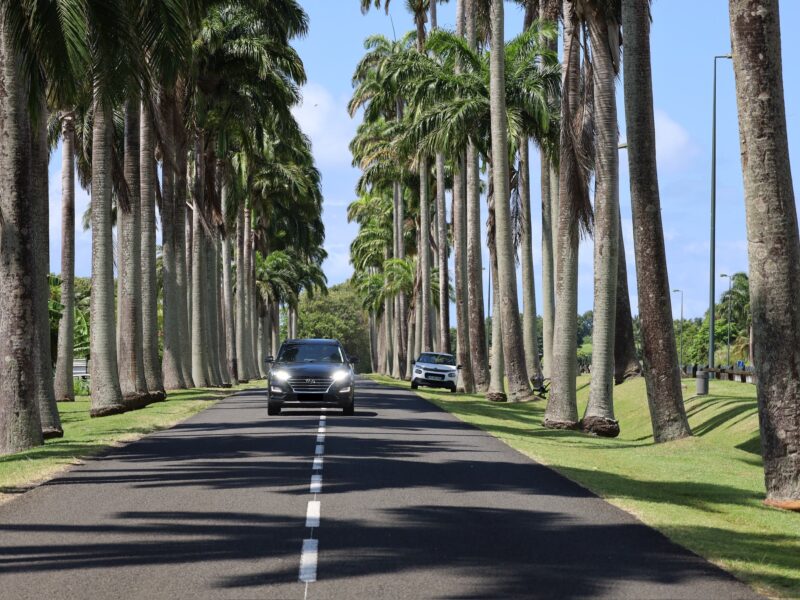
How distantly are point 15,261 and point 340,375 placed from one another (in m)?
9.15

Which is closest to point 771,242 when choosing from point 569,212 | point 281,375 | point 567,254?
point 569,212

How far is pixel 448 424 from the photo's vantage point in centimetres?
2516

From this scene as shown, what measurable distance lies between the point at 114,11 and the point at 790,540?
49.4ft

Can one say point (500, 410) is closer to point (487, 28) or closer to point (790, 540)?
point (487, 28)

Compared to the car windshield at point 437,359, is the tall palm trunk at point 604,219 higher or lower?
higher

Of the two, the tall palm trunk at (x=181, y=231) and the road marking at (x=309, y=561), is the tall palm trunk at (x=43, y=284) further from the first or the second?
the tall palm trunk at (x=181, y=231)

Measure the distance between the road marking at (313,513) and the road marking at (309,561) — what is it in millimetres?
968

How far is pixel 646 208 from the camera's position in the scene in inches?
809

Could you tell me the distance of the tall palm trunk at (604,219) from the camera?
24.5 meters

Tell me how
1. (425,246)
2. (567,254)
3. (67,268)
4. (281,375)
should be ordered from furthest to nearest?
(425,246) → (67,268) → (567,254) → (281,375)

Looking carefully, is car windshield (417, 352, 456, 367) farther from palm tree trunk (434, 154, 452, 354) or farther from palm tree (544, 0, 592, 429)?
palm tree (544, 0, 592, 429)

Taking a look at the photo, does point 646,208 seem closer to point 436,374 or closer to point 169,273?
point 169,273

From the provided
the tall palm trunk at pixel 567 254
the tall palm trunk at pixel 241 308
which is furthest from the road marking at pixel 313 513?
the tall palm trunk at pixel 241 308

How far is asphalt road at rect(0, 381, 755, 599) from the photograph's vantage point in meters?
7.98
